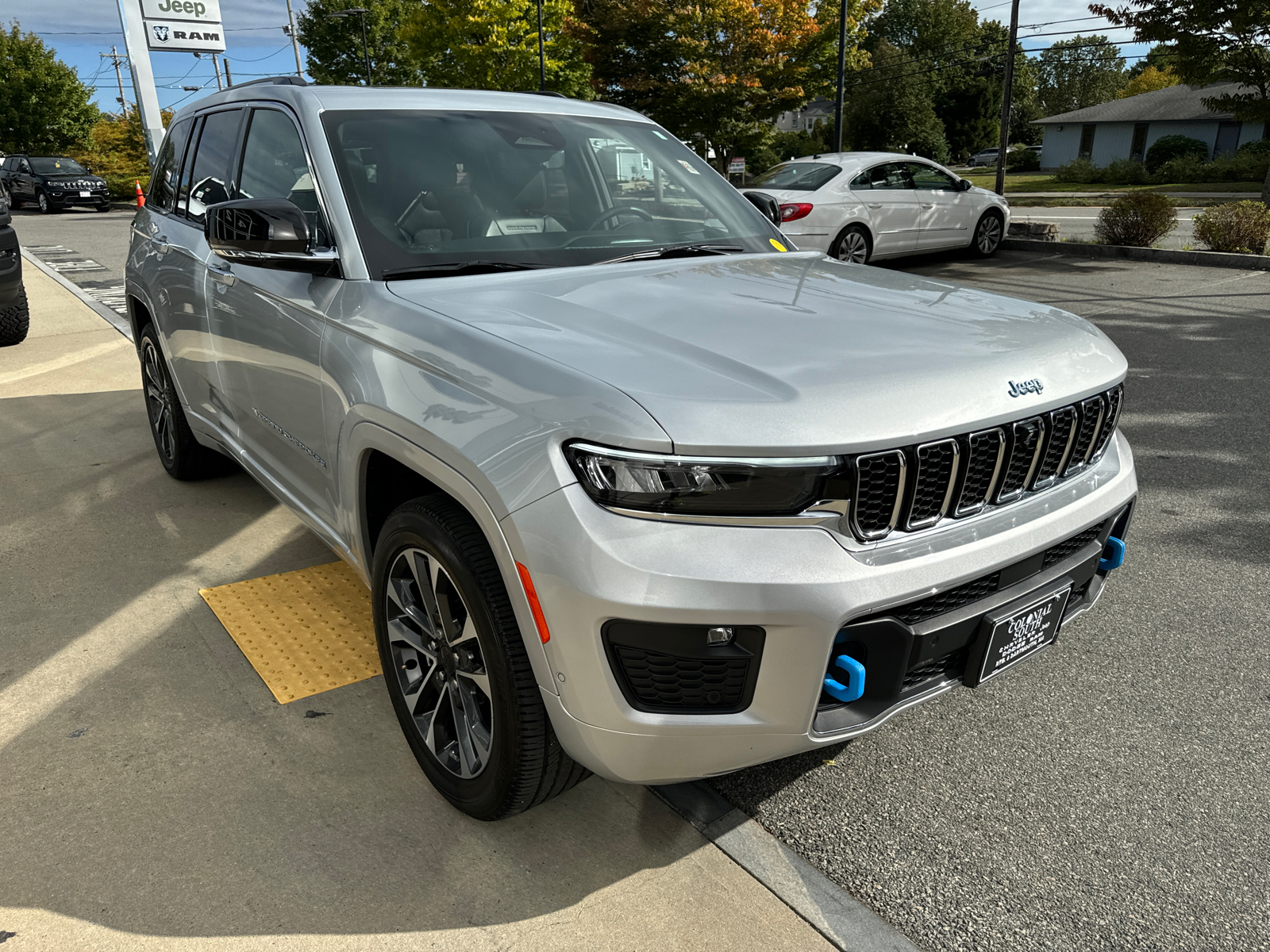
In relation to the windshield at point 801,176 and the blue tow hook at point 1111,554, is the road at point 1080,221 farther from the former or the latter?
the blue tow hook at point 1111,554

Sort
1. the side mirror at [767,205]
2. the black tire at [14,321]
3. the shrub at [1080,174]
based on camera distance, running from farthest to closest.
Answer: the shrub at [1080,174] → the black tire at [14,321] → the side mirror at [767,205]

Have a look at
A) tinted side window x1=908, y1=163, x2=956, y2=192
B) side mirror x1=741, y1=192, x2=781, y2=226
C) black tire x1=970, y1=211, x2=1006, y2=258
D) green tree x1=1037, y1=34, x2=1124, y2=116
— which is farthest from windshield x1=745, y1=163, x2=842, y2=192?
green tree x1=1037, y1=34, x2=1124, y2=116

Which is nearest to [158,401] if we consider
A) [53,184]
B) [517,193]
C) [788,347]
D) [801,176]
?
[517,193]

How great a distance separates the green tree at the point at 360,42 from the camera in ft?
168

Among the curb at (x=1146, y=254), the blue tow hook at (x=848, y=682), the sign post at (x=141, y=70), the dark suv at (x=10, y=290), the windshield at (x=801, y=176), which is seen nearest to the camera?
the blue tow hook at (x=848, y=682)

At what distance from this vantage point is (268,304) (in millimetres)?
3107

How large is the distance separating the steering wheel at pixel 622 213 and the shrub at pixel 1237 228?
12.2 metres

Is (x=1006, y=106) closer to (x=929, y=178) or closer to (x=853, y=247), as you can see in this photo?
(x=929, y=178)

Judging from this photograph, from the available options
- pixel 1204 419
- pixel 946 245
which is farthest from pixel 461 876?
pixel 946 245

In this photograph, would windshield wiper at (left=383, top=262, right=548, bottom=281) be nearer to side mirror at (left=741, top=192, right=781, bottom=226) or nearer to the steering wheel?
the steering wheel

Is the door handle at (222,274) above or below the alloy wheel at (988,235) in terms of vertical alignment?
A: above

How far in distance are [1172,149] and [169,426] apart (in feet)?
172

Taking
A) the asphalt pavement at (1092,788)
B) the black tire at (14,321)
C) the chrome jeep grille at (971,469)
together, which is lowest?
the asphalt pavement at (1092,788)

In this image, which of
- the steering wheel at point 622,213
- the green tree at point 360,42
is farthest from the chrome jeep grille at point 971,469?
the green tree at point 360,42
